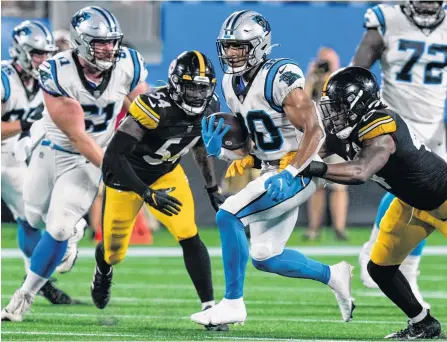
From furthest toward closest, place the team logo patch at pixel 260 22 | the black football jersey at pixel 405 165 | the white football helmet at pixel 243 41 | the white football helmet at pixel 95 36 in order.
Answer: the white football helmet at pixel 95 36 → the team logo patch at pixel 260 22 → the white football helmet at pixel 243 41 → the black football jersey at pixel 405 165

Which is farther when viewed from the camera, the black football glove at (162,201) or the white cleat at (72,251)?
the white cleat at (72,251)

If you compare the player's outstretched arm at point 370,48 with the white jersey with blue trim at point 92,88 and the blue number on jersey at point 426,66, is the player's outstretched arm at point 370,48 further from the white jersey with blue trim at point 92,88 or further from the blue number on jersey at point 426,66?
the white jersey with blue trim at point 92,88

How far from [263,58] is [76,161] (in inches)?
57.1

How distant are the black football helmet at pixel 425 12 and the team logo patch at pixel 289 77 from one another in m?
1.74

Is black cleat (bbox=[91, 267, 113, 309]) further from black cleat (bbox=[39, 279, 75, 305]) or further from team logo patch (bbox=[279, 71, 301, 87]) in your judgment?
team logo patch (bbox=[279, 71, 301, 87])

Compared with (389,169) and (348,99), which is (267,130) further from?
(389,169)

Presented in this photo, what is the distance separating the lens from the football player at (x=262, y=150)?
5512mm

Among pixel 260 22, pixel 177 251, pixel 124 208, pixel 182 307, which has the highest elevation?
pixel 260 22

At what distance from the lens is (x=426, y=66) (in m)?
7.06

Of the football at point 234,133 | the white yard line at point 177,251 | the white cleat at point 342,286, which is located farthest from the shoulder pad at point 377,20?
the white yard line at point 177,251

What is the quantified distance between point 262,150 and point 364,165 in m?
0.78

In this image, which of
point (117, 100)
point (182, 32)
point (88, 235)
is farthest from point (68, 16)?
point (117, 100)

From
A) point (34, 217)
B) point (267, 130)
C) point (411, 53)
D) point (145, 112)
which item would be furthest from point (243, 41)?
point (34, 217)

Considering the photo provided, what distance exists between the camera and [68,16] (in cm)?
1177
